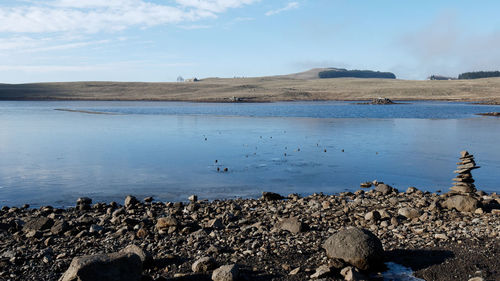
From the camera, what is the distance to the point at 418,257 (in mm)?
8750

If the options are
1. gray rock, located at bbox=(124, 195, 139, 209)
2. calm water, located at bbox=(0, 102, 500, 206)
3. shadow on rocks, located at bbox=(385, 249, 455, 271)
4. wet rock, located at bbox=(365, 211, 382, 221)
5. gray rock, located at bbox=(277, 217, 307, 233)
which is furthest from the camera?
calm water, located at bbox=(0, 102, 500, 206)

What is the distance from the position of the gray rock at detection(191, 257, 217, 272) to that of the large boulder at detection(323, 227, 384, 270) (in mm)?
2131

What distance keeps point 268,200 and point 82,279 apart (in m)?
7.57

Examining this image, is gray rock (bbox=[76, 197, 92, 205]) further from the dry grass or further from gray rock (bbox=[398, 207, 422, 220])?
the dry grass

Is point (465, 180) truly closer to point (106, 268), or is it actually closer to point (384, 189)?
point (384, 189)

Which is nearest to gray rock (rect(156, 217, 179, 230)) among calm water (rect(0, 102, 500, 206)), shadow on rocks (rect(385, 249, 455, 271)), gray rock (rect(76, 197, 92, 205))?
calm water (rect(0, 102, 500, 206))

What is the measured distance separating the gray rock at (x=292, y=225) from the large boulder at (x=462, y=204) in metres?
4.35

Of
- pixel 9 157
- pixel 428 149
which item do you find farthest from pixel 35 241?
pixel 428 149

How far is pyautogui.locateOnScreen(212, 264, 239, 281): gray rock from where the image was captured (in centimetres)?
760

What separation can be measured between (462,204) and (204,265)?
7.40 m

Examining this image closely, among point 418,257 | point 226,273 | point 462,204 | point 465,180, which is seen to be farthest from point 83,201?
point 465,180

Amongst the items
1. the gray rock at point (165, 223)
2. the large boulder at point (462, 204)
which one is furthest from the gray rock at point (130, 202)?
the large boulder at point (462, 204)

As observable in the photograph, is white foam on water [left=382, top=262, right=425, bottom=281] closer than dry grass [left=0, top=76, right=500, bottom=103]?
Yes

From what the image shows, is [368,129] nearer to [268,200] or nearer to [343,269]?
[268,200]
